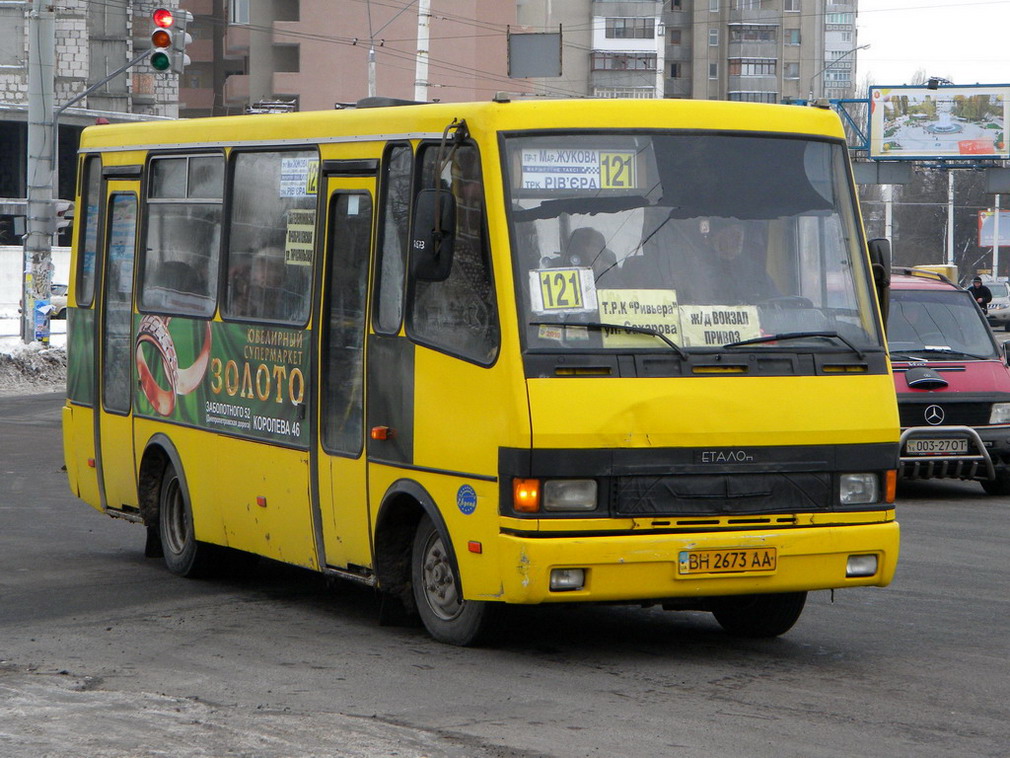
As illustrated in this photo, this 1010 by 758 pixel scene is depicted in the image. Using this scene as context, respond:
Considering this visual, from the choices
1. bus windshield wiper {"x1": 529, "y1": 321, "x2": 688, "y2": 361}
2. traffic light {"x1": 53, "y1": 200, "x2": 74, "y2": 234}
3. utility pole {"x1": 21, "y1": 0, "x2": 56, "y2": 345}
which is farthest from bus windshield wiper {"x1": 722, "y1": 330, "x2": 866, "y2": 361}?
traffic light {"x1": 53, "y1": 200, "x2": 74, "y2": 234}

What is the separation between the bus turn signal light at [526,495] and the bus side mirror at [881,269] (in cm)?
205

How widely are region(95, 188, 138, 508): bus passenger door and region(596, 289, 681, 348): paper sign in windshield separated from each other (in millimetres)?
4864

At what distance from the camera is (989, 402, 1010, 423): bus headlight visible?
1612 centimetres

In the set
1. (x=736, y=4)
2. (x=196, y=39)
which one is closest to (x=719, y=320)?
(x=196, y=39)

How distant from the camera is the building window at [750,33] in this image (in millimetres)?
132875

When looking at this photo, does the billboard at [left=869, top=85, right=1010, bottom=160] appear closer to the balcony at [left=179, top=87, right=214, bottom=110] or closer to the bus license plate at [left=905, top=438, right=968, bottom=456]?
the balcony at [left=179, top=87, right=214, bottom=110]

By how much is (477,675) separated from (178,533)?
4192 mm

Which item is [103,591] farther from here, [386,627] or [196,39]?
[196,39]

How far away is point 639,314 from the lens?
26.4ft

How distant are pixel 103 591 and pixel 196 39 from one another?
3294 inches

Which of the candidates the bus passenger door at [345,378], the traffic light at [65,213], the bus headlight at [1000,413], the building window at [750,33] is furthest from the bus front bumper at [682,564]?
the building window at [750,33]

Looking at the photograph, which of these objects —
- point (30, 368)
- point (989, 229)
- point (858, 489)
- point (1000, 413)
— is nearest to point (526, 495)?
point (858, 489)

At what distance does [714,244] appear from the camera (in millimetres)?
8297

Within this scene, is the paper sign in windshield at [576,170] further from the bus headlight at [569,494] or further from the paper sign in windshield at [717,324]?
the bus headlight at [569,494]
